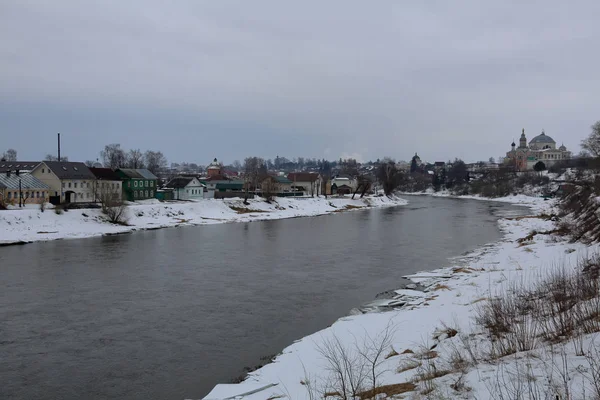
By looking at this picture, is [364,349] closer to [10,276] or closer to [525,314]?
[525,314]

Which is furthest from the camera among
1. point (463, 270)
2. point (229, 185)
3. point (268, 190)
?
point (229, 185)

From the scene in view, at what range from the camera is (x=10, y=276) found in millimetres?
16734

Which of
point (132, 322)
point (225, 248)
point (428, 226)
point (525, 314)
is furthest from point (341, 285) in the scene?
point (428, 226)

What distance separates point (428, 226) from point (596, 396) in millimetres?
31060

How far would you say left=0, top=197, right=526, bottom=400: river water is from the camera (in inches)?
331

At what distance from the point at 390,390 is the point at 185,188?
159ft

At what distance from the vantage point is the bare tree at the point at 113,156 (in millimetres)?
84000

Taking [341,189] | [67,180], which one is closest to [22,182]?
[67,180]

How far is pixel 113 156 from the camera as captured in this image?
85.8m

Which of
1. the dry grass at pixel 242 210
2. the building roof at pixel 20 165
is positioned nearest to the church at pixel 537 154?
the dry grass at pixel 242 210

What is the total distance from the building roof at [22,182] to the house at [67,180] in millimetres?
1727

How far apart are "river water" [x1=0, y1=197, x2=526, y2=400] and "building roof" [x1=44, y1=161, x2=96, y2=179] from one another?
670 inches

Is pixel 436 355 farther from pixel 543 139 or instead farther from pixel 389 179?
pixel 543 139

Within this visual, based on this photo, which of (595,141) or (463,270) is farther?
(595,141)
